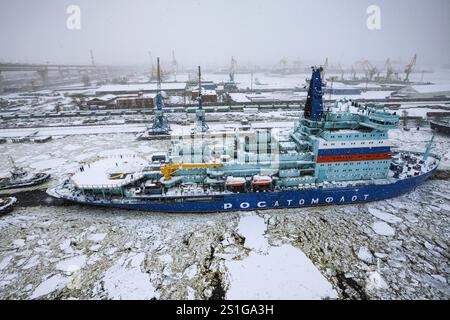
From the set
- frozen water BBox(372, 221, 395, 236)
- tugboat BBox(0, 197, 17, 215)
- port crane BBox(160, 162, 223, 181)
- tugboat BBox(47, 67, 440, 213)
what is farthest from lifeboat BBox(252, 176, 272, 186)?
tugboat BBox(0, 197, 17, 215)

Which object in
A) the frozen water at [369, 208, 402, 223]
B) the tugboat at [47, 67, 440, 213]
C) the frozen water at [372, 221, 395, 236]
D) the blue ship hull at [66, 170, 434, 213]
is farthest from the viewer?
the tugboat at [47, 67, 440, 213]

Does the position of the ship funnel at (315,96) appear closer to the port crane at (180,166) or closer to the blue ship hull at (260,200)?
the blue ship hull at (260,200)

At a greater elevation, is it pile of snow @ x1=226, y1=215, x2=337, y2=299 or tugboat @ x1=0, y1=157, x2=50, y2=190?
tugboat @ x1=0, y1=157, x2=50, y2=190

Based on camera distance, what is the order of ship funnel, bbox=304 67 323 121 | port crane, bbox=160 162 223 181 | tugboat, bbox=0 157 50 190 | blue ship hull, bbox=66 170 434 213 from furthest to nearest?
tugboat, bbox=0 157 50 190, ship funnel, bbox=304 67 323 121, port crane, bbox=160 162 223 181, blue ship hull, bbox=66 170 434 213

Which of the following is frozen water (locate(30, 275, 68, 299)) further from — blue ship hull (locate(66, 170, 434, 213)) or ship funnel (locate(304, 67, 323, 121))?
ship funnel (locate(304, 67, 323, 121))

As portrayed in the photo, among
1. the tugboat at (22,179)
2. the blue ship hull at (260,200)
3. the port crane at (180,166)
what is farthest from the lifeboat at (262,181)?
the tugboat at (22,179)
